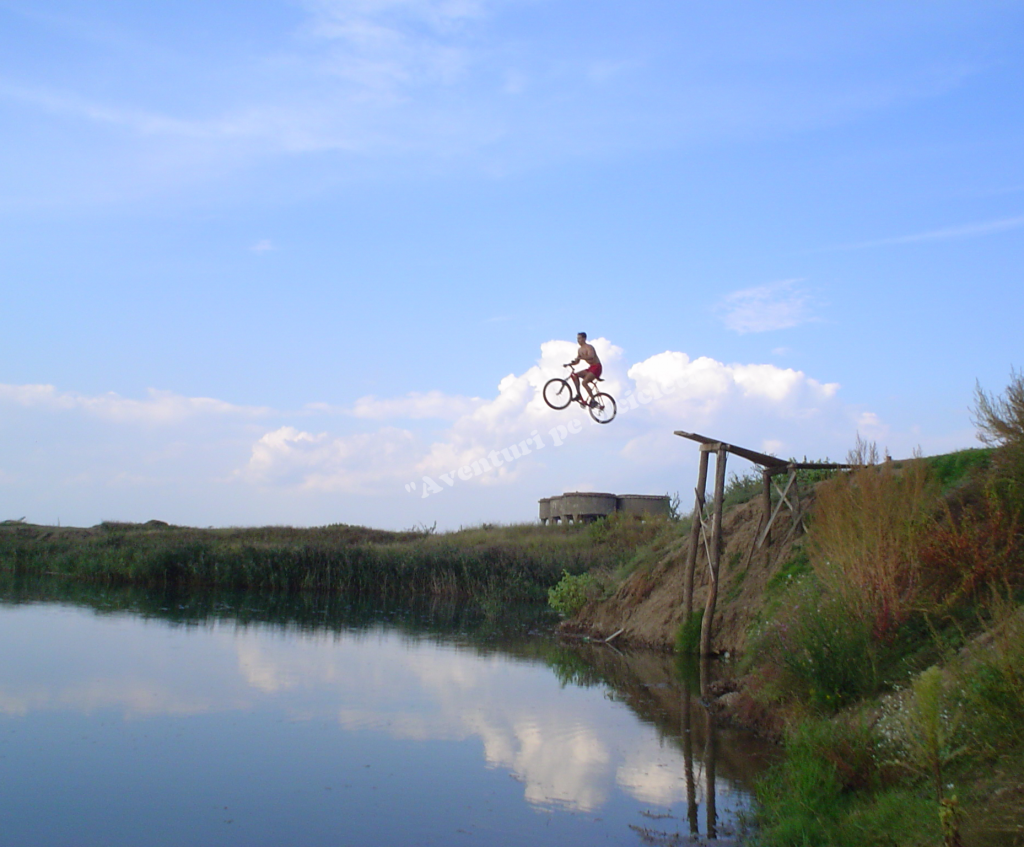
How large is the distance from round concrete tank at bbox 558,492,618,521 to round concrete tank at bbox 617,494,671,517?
53 centimetres

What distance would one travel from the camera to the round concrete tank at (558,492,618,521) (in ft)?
153

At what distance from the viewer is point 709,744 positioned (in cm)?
1107

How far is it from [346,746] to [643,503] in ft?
121

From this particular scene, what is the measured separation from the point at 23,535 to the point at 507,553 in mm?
25436

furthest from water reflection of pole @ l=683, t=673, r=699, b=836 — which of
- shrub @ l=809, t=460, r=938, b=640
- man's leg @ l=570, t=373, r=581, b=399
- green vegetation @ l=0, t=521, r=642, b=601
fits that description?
green vegetation @ l=0, t=521, r=642, b=601

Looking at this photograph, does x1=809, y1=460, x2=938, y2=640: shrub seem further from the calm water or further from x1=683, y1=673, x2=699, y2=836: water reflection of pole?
x1=683, y1=673, x2=699, y2=836: water reflection of pole

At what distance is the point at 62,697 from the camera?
13273mm

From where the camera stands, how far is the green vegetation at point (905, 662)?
6.43 meters

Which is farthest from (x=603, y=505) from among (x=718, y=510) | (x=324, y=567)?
(x=718, y=510)

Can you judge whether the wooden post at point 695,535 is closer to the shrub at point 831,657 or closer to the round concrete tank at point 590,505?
the shrub at point 831,657

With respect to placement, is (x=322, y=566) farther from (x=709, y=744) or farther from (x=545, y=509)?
(x=709, y=744)

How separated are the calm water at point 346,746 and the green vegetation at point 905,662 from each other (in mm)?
1168

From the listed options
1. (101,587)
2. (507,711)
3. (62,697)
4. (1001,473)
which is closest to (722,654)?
(507,711)

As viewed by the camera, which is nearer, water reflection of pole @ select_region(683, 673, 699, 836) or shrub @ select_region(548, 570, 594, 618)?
water reflection of pole @ select_region(683, 673, 699, 836)
